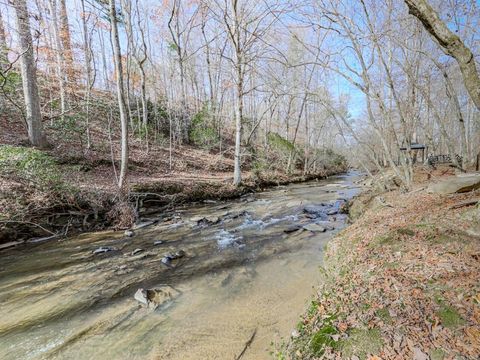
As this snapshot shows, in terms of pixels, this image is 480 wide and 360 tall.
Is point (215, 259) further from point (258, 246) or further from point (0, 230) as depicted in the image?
point (0, 230)

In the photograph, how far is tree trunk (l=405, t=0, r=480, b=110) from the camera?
290cm

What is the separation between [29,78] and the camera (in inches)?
356

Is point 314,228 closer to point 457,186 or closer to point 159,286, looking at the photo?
point 457,186

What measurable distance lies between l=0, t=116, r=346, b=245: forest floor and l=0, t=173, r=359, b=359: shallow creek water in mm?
856

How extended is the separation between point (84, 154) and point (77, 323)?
10215 millimetres

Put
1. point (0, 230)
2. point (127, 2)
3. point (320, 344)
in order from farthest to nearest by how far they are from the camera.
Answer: point (127, 2) < point (0, 230) < point (320, 344)

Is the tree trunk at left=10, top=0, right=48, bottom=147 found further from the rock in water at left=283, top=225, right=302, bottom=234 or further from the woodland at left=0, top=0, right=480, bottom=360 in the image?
the rock in water at left=283, top=225, right=302, bottom=234

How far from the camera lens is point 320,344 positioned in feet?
6.81

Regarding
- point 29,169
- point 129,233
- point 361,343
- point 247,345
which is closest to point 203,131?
point 29,169

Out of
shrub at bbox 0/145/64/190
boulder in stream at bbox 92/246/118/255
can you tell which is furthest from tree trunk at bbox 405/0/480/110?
shrub at bbox 0/145/64/190

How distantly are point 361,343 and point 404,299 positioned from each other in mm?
727

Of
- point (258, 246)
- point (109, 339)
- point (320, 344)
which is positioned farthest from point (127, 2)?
point (320, 344)

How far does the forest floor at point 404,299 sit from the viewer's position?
6.15 ft

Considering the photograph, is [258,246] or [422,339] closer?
[422,339]
